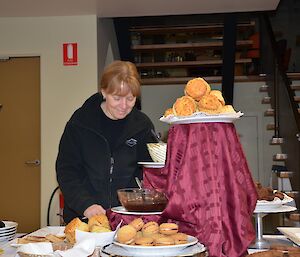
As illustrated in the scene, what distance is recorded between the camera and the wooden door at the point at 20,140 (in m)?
5.14

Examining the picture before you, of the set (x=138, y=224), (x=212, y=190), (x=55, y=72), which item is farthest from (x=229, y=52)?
(x=138, y=224)

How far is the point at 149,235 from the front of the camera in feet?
4.10

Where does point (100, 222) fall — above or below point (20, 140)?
below

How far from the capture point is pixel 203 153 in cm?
137

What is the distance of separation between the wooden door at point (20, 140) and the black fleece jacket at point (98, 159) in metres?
3.16

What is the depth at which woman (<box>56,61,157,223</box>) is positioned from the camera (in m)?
2.01

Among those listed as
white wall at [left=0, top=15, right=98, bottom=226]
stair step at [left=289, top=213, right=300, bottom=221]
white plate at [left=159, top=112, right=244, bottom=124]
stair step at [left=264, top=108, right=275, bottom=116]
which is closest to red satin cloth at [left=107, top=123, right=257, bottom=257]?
white plate at [left=159, top=112, right=244, bottom=124]

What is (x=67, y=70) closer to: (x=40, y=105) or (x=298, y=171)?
(x=40, y=105)

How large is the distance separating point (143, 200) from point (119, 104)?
26.3 inches

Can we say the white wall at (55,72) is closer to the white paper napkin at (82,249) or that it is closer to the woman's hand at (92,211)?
the woman's hand at (92,211)

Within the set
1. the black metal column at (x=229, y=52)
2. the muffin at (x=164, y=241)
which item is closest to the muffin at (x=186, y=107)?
the muffin at (x=164, y=241)

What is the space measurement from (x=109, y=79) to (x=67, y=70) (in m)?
3.22

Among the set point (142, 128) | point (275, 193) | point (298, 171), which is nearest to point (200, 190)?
point (275, 193)

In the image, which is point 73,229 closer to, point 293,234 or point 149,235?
point 149,235
